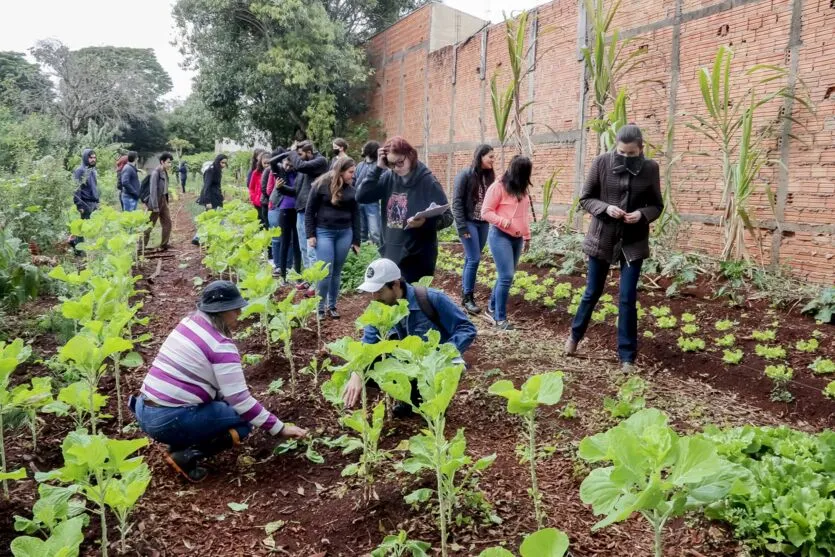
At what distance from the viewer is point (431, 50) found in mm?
14469

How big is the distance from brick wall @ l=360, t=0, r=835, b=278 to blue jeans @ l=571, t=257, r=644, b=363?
2.91 m

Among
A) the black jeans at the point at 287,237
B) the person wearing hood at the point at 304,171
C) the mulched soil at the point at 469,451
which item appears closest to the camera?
the mulched soil at the point at 469,451

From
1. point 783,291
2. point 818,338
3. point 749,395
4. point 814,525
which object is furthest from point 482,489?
point 783,291

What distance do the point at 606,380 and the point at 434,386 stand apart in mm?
2518

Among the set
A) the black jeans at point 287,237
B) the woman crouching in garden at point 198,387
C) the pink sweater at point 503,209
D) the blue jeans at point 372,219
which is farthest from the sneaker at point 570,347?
the blue jeans at point 372,219

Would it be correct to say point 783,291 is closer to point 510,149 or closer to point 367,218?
point 367,218

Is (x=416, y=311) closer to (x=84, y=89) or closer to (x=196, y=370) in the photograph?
(x=196, y=370)

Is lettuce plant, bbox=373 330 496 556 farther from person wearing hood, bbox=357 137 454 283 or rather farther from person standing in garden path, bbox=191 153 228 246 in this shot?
person standing in garden path, bbox=191 153 228 246

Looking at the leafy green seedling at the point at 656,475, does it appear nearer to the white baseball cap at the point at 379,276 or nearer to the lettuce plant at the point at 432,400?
the lettuce plant at the point at 432,400

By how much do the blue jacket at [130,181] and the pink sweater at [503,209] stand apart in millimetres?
7287

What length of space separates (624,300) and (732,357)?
101cm

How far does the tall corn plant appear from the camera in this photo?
5.97 meters

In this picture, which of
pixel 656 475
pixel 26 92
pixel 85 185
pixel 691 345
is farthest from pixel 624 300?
pixel 26 92

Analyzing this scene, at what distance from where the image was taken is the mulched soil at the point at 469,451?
2.53 metres
